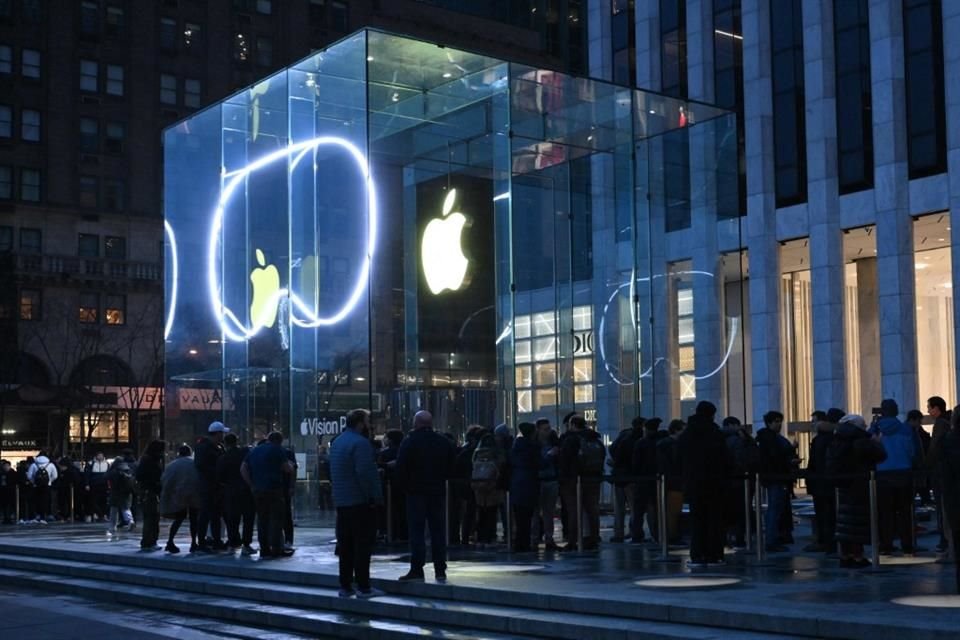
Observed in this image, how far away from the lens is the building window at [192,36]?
Answer: 73.2m

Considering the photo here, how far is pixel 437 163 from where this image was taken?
23.7 meters

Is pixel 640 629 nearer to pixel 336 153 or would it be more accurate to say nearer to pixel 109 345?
pixel 336 153

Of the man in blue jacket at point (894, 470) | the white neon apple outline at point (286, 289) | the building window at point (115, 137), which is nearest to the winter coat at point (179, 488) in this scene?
the white neon apple outline at point (286, 289)

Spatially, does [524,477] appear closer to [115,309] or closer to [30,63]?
[115,309]

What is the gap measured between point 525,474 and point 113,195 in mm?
56807

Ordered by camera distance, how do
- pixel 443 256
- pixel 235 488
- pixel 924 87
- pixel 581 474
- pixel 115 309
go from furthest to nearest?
pixel 115 309, pixel 924 87, pixel 443 256, pixel 235 488, pixel 581 474

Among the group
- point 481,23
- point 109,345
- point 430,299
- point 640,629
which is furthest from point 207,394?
point 481,23

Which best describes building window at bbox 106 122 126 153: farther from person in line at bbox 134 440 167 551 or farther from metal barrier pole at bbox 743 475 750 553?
metal barrier pole at bbox 743 475 750 553

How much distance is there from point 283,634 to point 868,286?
34938 mm

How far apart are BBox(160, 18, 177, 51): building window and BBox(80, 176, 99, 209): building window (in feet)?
30.0

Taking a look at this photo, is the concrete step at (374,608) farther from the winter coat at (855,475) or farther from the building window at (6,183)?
the building window at (6,183)

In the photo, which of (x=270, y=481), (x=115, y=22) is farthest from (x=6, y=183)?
(x=270, y=481)

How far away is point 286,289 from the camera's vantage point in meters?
22.8

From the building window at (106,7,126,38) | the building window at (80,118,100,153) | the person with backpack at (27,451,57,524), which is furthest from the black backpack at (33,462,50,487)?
the building window at (106,7,126,38)
